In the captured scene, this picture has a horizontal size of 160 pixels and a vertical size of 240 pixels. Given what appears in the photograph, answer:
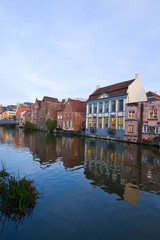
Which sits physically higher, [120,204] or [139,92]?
[139,92]

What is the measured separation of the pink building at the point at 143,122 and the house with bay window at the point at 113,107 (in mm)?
1669

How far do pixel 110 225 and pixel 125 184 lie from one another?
370cm

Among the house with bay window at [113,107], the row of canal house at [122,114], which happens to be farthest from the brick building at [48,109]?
the house with bay window at [113,107]

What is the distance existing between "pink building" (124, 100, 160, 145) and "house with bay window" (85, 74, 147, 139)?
167 cm

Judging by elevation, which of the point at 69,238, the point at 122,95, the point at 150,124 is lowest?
the point at 69,238

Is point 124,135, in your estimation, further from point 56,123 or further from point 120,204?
point 56,123

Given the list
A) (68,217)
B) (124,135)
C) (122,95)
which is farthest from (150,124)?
(68,217)

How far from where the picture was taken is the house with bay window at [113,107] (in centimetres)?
3320

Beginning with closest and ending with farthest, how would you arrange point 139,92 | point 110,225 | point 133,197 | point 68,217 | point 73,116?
1. point 110,225
2. point 68,217
3. point 133,197
4. point 139,92
5. point 73,116

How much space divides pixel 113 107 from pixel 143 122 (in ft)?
29.0

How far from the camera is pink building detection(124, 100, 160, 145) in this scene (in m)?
26.8

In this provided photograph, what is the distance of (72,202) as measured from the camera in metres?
6.54

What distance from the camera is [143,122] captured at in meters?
28.8

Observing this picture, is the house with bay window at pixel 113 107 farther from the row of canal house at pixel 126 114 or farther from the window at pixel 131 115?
the window at pixel 131 115
